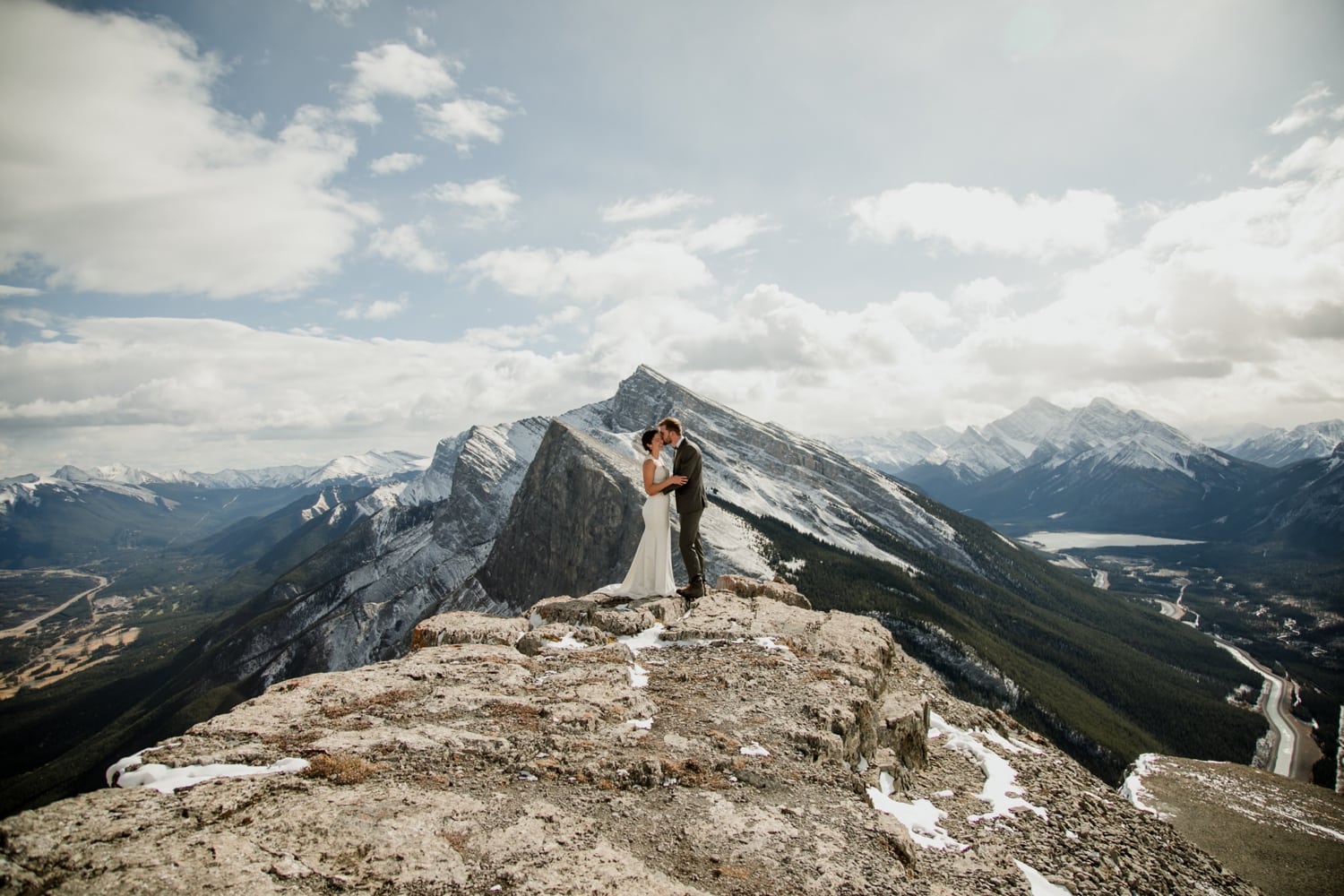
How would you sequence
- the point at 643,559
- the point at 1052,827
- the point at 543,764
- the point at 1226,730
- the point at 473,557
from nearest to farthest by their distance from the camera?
the point at 543,764, the point at 1052,827, the point at 643,559, the point at 1226,730, the point at 473,557

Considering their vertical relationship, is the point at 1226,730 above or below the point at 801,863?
below

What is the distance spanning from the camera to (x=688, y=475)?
17156 millimetres

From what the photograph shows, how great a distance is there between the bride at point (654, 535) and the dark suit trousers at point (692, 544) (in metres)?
0.47

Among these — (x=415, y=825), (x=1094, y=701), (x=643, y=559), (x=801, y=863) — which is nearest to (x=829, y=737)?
(x=801, y=863)

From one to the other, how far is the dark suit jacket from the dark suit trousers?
238 mm

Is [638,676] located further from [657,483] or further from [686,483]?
[686,483]

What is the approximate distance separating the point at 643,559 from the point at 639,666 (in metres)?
4.94

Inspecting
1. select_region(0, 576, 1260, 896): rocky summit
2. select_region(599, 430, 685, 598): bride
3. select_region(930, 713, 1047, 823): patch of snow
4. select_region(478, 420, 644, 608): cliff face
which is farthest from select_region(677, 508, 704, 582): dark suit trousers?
select_region(478, 420, 644, 608): cliff face

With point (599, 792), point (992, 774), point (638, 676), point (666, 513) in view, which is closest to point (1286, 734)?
point (992, 774)

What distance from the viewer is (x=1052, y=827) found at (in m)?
12.2

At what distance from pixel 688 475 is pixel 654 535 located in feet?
8.17

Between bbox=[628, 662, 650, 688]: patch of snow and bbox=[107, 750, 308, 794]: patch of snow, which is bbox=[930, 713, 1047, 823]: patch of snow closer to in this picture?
bbox=[628, 662, 650, 688]: patch of snow

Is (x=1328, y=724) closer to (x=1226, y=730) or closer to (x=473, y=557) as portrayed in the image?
(x=1226, y=730)

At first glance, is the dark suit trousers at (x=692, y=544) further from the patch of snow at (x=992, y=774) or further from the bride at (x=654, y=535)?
the patch of snow at (x=992, y=774)
